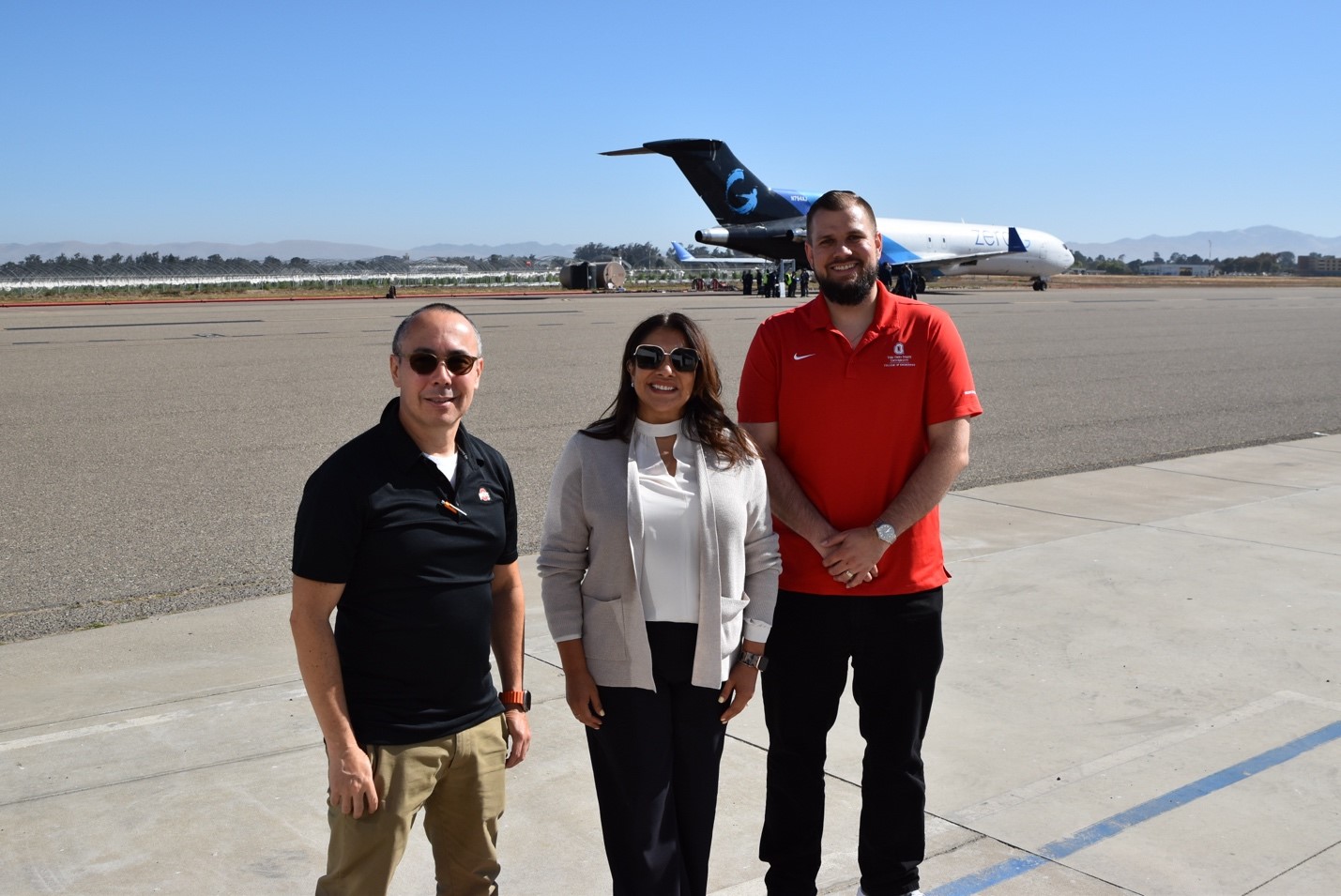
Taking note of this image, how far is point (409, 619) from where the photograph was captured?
264 cm

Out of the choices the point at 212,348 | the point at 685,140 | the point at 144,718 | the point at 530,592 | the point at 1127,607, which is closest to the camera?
the point at 144,718

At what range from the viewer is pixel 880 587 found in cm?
332

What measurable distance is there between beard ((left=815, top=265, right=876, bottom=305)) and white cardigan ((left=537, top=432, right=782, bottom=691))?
624 millimetres

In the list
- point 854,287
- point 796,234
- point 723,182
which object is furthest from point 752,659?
point 723,182

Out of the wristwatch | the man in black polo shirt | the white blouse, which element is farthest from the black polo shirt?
the wristwatch

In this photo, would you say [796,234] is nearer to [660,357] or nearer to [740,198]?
[740,198]

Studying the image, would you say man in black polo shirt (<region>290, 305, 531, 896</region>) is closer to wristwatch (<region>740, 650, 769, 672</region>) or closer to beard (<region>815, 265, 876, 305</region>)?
wristwatch (<region>740, 650, 769, 672</region>)

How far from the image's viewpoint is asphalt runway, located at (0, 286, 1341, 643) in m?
7.47

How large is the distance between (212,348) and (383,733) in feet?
79.2

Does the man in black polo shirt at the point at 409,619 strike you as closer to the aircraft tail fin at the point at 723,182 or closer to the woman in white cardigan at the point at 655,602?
the woman in white cardigan at the point at 655,602

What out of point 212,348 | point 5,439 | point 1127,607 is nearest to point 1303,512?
point 1127,607

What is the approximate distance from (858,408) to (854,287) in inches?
12.7

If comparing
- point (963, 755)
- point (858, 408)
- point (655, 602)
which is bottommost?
point (963, 755)

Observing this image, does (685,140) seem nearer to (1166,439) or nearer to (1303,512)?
(1166,439)
